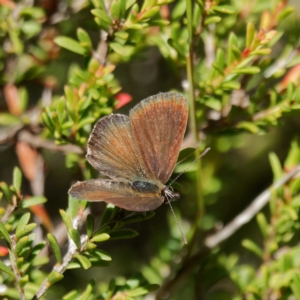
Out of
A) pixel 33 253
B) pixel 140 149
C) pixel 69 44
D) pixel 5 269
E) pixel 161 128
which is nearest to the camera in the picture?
pixel 5 269

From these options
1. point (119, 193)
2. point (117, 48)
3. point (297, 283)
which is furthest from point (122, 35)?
point (297, 283)

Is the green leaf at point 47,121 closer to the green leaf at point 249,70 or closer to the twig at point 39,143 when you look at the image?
the twig at point 39,143

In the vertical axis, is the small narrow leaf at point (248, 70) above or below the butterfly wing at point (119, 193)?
above

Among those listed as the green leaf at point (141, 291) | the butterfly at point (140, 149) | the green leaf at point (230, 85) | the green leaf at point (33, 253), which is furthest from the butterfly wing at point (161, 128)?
the green leaf at point (33, 253)

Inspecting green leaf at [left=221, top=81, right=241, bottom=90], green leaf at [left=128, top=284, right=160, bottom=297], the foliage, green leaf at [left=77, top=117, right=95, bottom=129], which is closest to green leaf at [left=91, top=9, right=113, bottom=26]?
the foliage

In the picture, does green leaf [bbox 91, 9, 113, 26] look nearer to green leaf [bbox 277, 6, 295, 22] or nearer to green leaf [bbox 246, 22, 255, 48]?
green leaf [bbox 246, 22, 255, 48]

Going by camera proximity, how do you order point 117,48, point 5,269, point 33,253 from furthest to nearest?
point 117,48 → point 33,253 → point 5,269

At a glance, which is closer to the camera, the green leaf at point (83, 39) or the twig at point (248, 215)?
the green leaf at point (83, 39)

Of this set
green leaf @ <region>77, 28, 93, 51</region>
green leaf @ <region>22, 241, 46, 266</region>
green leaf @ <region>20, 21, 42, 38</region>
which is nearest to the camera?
green leaf @ <region>22, 241, 46, 266</region>

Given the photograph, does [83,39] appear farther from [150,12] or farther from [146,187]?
[146,187]
